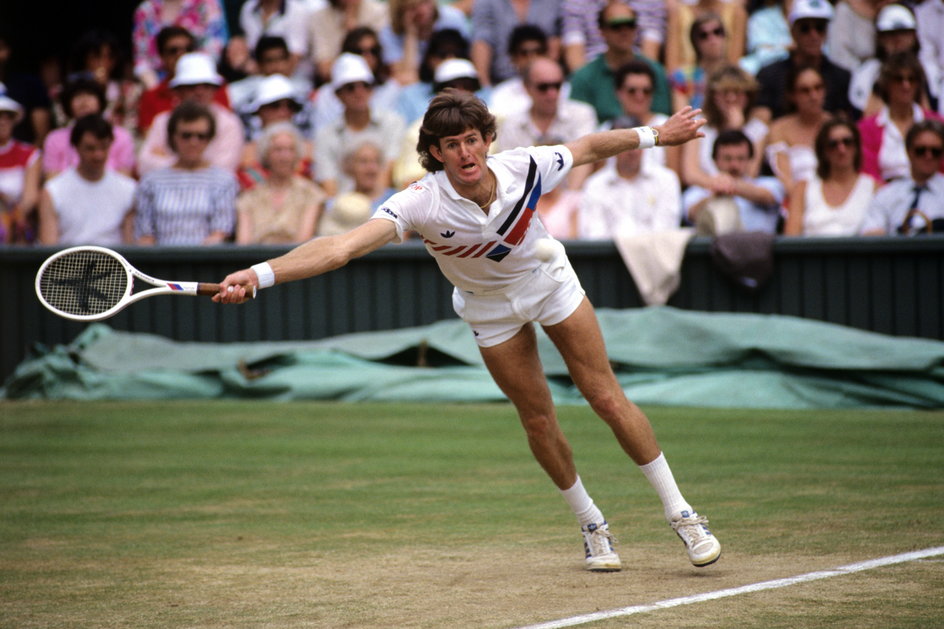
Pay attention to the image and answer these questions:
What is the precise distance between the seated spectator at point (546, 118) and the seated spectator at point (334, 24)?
2841 millimetres

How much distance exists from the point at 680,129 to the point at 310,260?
199 centimetres

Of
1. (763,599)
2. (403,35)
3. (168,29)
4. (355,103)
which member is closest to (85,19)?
(168,29)

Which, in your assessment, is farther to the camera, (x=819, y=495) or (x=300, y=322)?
(x=300, y=322)

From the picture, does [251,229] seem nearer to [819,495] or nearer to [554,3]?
[554,3]

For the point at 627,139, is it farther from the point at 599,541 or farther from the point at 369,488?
the point at 369,488

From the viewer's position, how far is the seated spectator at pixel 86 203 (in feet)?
43.1

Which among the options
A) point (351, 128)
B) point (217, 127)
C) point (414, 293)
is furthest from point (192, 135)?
point (414, 293)

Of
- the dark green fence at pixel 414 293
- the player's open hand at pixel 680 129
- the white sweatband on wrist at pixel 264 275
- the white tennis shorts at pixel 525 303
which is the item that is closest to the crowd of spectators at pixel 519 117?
the dark green fence at pixel 414 293

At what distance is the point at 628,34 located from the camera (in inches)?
530

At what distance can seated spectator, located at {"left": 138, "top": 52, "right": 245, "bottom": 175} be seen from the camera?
45.0 feet

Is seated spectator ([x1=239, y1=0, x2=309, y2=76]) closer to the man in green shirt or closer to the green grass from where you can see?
the man in green shirt

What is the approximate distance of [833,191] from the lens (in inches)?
468

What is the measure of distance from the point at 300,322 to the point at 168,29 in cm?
417

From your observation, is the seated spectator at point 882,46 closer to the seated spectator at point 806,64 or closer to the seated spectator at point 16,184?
the seated spectator at point 806,64
